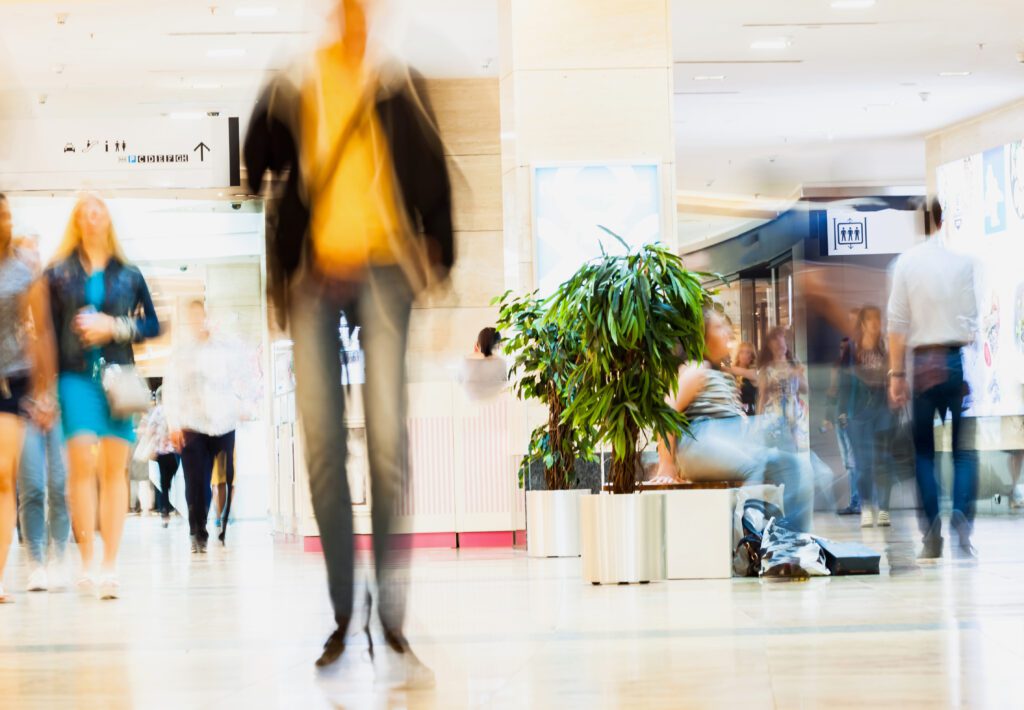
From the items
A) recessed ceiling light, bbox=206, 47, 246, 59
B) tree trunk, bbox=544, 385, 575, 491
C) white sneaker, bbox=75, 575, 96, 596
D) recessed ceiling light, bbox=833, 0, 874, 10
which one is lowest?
white sneaker, bbox=75, 575, 96, 596

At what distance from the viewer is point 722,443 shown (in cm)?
649

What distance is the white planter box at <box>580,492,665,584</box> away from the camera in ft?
19.8

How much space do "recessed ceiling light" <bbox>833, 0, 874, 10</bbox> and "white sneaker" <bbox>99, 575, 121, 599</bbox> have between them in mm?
8431

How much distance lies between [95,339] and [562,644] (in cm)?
307

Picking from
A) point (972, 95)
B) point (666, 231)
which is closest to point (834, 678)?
point (666, 231)

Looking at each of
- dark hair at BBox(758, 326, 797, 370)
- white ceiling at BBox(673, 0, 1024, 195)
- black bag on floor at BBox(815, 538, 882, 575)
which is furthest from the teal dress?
dark hair at BBox(758, 326, 797, 370)

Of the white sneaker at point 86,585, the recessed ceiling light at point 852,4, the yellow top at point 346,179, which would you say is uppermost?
the recessed ceiling light at point 852,4

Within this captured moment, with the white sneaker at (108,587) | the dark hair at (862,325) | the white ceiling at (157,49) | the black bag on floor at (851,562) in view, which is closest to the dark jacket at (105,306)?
the white sneaker at (108,587)

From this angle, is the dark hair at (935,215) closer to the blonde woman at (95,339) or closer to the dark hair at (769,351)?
the blonde woman at (95,339)

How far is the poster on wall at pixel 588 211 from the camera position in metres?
9.40

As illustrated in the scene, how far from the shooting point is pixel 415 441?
33.7 feet

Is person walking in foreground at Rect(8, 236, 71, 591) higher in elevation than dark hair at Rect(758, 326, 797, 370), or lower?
lower

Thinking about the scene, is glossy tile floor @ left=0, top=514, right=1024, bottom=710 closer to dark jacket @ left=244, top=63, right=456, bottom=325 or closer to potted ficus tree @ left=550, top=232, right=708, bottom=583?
potted ficus tree @ left=550, top=232, right=708, bottom=583

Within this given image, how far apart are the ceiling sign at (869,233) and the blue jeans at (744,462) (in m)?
11.4
